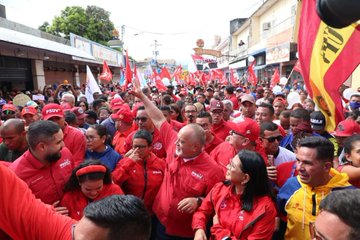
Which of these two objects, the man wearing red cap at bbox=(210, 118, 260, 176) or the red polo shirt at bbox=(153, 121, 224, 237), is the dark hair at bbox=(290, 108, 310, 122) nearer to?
the man wearing red cap at bbox=(210, 118, 260, 176)

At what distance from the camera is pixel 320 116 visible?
4.26 m

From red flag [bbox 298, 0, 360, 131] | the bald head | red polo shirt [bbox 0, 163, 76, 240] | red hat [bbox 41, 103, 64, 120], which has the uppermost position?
red flag [bbox 298, 0, 360, 131]

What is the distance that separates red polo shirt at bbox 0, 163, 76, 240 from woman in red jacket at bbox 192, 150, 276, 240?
114 cm

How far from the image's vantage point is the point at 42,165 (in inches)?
107

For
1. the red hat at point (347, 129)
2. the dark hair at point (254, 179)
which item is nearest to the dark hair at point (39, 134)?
the dark hair at point (254, 179)

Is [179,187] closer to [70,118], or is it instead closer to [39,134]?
[39,134]

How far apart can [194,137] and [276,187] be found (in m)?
0.94

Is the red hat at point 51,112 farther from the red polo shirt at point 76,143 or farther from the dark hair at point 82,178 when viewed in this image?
the dark hair at point 82,178

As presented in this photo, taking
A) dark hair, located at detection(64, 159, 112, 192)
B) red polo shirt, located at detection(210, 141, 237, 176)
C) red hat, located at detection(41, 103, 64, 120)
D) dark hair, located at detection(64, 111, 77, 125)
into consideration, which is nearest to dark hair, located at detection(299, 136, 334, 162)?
red polo shirt, located at detection(210, 141, 237, 176)

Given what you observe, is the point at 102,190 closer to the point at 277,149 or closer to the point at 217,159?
the point at 217,159

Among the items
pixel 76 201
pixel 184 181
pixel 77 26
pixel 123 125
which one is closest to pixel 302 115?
pixel 184 181

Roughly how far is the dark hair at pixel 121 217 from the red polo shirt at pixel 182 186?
4.74ft

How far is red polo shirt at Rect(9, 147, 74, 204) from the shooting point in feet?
8.75

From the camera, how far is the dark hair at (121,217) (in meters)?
1.37
